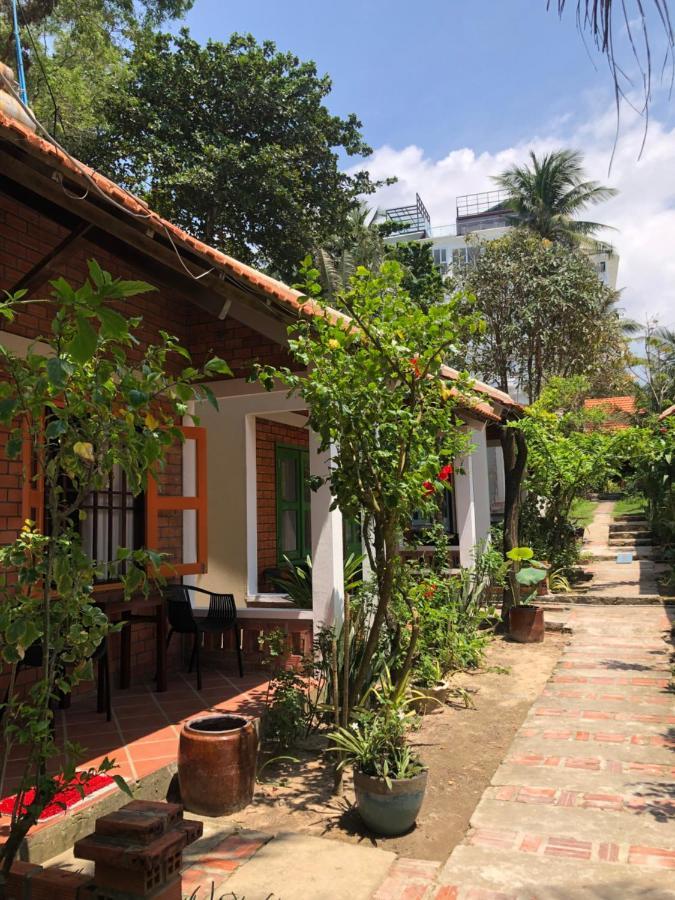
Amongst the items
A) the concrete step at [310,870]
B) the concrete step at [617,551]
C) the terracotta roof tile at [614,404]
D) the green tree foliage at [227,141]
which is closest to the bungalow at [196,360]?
Answer: the concrete step at [310,870]

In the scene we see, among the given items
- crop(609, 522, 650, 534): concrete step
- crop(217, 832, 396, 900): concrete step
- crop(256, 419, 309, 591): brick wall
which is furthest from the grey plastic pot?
crop(609, 522, 650, 534): concrete step

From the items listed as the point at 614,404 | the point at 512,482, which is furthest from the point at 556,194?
the point at 512,482

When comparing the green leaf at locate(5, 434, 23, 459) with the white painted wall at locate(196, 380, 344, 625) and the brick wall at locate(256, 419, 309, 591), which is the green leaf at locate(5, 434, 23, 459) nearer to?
the white painted wall at locate(196, 380, 344, 625)

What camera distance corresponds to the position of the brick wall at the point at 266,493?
8.63 meters

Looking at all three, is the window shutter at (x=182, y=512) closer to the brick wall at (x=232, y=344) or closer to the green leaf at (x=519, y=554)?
the brick wall at (x=232, y=344)

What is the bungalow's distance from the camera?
4488mm

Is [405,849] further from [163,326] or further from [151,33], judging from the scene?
[151,33]

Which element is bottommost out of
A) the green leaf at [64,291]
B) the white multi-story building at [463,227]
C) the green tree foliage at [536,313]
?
the green leaf at [64,291]

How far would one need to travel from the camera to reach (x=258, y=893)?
3109 mm

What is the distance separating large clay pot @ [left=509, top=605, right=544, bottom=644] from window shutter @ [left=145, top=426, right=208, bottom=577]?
4446 millimetres

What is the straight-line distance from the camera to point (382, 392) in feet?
14.3

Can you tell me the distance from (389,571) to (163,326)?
11.9 ft

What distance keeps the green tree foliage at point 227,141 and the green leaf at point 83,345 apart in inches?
602

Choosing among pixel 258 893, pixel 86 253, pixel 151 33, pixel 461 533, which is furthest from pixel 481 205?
pixel 258 893
